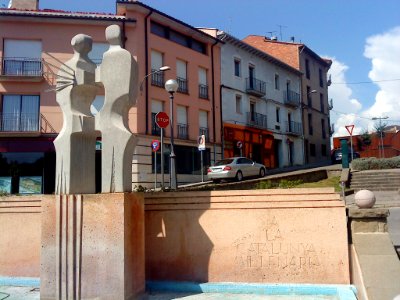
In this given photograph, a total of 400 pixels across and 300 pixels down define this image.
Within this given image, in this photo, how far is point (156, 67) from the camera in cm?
2667

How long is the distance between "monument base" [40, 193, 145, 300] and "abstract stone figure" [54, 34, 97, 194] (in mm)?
417

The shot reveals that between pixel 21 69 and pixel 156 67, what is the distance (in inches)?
320

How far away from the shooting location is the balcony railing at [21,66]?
23.5 m

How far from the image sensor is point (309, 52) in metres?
45.3

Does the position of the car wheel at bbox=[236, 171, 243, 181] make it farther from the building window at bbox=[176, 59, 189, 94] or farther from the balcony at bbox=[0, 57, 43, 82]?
the balcony at bbox=[0, 57, 43, 82]

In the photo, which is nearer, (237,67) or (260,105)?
(237,67)

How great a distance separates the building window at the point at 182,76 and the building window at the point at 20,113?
9385mm

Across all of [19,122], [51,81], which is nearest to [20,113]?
[19,122]

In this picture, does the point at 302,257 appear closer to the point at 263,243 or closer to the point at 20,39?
the point at 263,243

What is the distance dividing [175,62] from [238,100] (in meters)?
7.85

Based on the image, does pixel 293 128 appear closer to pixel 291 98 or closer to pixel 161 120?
pixel 291 98

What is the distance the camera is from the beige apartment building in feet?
142

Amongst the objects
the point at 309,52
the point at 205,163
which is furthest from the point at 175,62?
the point at 309,52

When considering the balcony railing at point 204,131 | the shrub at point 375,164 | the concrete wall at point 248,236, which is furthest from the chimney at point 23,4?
the concrete wall at point 248,236
